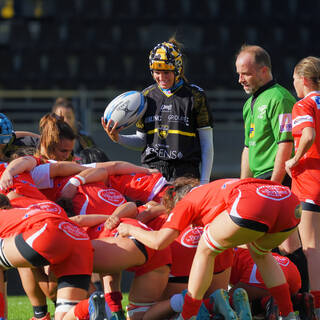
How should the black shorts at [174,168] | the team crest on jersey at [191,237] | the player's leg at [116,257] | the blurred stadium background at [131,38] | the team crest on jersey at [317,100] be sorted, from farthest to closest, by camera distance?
the blurred stadium background at [131,38]
the black shorts at [174,168]
the team crest on jersey at [317,100]
the team crest on jersey at [191,237]
the player's leg at [116,257]

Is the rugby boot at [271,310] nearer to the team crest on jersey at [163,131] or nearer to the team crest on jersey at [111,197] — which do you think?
the team crest on jersey at [111,197]

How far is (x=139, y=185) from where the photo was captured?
508 cm

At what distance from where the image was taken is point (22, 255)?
13.0ft

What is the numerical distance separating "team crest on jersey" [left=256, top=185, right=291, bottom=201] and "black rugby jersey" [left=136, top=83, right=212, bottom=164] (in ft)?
4.29

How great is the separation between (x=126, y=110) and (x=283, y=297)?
1832mm

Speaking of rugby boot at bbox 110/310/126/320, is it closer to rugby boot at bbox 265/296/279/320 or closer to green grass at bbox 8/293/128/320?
rugby boot at bbox 265/296/279/320

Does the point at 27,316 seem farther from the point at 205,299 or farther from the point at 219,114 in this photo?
the point at 219,114

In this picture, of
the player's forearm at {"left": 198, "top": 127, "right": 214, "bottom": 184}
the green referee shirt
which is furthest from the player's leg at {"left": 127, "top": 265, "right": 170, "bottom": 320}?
the green referee shirt

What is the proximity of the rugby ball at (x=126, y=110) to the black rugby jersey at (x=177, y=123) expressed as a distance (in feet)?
0.41

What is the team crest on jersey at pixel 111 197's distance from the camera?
16.0ft

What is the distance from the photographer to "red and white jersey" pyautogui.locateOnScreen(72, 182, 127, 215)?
4824 millimetres

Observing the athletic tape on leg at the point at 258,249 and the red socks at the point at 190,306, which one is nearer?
the red socks at the point at 190,306

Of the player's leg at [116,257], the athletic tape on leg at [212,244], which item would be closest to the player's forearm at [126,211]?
the player's leg at [116,257]

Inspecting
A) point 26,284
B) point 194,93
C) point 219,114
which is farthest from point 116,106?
point 219,114
